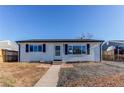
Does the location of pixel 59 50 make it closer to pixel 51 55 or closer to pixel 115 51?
pixel 51 55

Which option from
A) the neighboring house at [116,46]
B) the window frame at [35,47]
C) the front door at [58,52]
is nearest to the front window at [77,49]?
the front door at [58,52]

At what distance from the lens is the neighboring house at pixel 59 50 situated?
→ 2738 centimetres

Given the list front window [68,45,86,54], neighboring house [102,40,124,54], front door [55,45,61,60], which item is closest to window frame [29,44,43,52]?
front door [55,45,61,60]

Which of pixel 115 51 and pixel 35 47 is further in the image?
pixel 115 51

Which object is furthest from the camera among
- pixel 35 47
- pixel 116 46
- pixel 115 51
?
pixel 116 46

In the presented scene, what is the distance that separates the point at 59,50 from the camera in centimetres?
2770

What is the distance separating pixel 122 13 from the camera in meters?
29.6

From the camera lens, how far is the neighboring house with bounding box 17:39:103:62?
27.4m

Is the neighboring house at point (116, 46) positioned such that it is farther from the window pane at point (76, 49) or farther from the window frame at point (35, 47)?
the window frame at point (35, 47)

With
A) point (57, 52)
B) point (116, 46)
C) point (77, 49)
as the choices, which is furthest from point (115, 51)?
point (57, 52)
